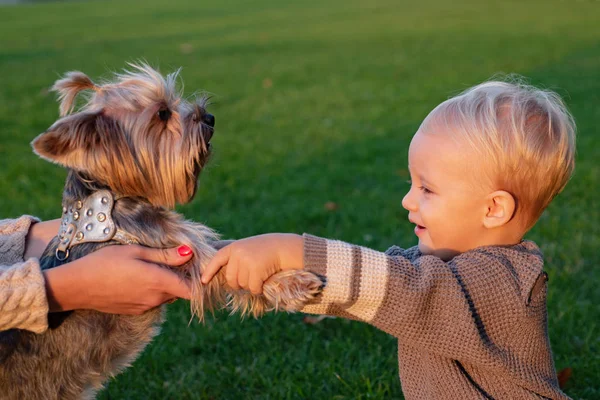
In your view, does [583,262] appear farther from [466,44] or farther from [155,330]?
[466,44]

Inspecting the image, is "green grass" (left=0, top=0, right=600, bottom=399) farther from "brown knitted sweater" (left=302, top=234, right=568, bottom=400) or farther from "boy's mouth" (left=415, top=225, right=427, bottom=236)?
"boy's mouth" (left=415, top=225, right=427, bottom=236)

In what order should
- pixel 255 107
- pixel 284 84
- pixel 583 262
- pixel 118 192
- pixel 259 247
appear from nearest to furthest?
pixel 259 247 < pixel 118 192 < pixel 583 262 < pixel 255 107 < pixel 284 84

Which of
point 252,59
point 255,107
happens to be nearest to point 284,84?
point 255,107

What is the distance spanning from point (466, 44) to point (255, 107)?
9625mm

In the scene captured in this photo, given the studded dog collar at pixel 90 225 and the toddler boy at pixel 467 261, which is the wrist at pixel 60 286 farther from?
the toddler boy at pixel 467 261

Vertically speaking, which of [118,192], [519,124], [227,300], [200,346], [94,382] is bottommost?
[200,346]

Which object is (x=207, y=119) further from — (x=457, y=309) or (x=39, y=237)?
(x=457, y=309)

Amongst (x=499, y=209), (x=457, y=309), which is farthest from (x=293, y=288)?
(x=499, y=209)

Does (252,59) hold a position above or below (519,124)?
below

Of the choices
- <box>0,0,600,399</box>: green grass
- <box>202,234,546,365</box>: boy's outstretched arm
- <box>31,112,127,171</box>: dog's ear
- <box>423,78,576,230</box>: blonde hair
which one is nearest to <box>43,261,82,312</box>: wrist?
<box>31,112,127,171</box>: dog's ear

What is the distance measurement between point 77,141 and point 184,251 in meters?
0.66

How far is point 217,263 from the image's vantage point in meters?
2.82

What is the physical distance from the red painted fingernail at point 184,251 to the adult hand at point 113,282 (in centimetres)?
12

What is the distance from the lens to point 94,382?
3328 millimetres
